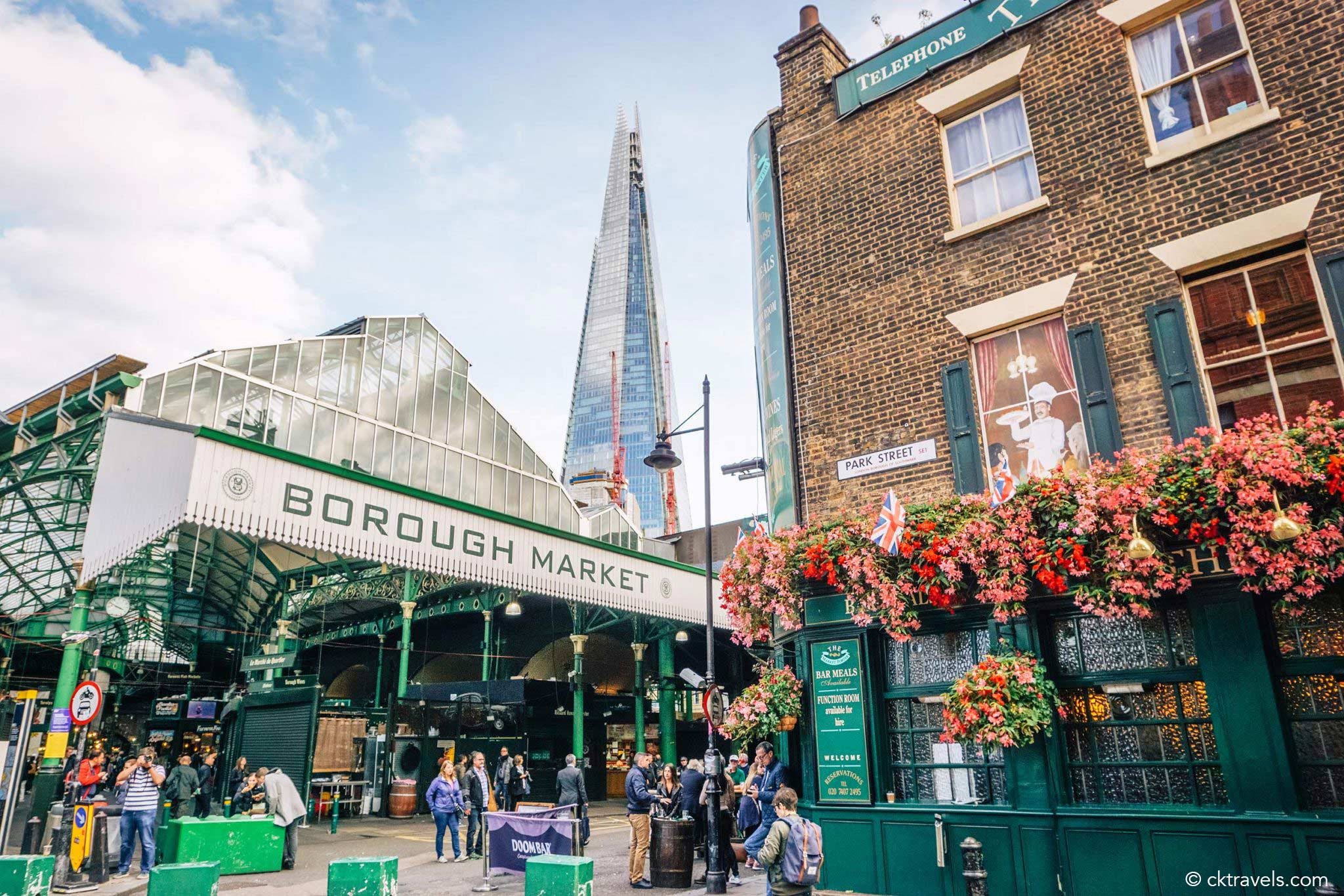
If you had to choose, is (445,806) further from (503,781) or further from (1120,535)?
(1120,535)

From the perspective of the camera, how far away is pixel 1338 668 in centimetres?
759

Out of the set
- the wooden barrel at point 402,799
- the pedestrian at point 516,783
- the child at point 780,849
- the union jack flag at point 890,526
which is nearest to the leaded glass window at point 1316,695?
the union jack flag at point 890,526

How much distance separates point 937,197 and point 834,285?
1856 millimetres

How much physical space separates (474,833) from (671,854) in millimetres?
5896

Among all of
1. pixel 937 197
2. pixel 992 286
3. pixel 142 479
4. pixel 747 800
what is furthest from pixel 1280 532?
pixel 142 479

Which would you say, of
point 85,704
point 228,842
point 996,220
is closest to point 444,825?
point 228,842

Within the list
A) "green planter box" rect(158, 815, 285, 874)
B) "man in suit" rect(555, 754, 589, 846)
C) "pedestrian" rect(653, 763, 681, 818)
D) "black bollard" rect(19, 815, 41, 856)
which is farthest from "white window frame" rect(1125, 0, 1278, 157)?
"black bollard" rect(19, 815, 41, 856)

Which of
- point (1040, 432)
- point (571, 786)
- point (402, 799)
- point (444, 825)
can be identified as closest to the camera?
point (1040, 432)

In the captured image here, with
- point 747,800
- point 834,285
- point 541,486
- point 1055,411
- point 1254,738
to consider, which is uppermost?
point 541,486

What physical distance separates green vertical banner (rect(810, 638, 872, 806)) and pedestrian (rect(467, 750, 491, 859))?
25.4 feet

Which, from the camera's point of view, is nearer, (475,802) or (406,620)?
(475,802)

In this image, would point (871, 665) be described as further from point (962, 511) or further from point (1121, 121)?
point (1121, 121)

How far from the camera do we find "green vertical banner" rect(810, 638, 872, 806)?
10.1 m

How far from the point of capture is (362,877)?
23.4ft
